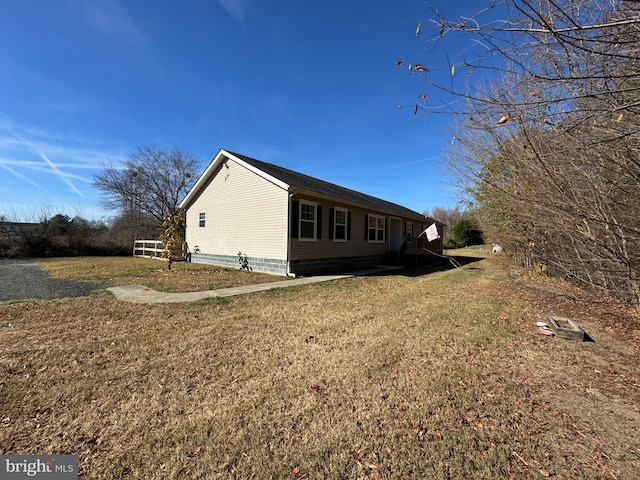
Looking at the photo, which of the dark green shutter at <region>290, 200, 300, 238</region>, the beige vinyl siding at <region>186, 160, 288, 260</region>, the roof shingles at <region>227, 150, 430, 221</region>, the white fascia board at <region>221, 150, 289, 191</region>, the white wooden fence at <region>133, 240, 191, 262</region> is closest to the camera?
the white fascia board at <region>221, 150, 289, 191</region>

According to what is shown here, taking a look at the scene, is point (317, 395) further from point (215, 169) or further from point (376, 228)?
point (215, 169)

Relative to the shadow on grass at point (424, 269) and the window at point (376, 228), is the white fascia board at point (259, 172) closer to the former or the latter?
the shadow on grass at point (424, 269)

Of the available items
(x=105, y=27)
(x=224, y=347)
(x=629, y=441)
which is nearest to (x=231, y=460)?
(x=224, y=347)

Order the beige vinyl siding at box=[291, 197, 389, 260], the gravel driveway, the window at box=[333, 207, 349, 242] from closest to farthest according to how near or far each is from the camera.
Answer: the gravel driveway
the beige vinyl siding at box=[291, 197, 389, 260]
the window at box=[333, 207, 349, 242]

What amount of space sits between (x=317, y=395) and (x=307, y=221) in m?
8.70

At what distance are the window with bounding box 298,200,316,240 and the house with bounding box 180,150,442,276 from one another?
40 mm

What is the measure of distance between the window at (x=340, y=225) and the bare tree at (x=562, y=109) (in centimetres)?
727

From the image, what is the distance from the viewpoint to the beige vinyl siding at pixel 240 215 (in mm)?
10820

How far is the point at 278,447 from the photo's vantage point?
2.06 m

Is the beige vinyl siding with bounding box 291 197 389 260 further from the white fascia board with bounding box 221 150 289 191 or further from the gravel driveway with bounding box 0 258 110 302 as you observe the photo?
the gravel driveway with bounding box 0 258 110 302

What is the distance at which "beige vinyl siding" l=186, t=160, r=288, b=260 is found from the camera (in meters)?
10.8

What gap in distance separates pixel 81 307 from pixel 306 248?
22.8 feet

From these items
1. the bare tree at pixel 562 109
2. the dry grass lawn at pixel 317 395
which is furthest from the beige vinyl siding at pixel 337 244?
the bare tree at pixel 562 109

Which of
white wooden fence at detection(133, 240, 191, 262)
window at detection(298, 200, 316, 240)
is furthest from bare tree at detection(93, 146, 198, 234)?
window at detection(298, 200, 316, 240)
